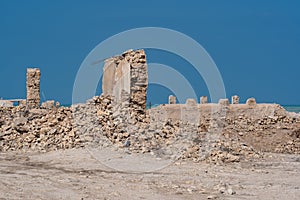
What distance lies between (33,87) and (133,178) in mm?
18737

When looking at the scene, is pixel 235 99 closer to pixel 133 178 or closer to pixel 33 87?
pixel 33 87

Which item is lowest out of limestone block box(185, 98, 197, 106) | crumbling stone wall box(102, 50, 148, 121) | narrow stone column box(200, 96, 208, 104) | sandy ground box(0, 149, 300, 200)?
sandy ground box(0, 149, 300, 200)

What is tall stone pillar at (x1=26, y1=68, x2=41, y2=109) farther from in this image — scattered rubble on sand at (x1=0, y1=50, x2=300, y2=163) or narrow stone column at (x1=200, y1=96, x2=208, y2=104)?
scattered rubble on sand at (x1=0, y1=50, x2=300, y2=163)

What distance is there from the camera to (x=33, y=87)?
26156mm

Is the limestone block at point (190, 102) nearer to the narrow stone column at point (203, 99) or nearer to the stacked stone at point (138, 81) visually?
the narrow stone column at point (203, 99)

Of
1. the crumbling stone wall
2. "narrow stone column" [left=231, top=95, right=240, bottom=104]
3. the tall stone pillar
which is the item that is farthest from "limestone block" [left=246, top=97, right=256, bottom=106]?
the crumbling stone wall

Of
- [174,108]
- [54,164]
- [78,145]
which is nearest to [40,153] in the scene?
[78,145]

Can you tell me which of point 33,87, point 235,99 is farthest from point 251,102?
point 33,87

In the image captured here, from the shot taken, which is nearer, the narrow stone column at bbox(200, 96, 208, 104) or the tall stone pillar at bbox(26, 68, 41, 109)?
the tall stone pillar at bbox(26, 68, 41, 109)

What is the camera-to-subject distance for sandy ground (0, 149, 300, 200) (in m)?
7.13

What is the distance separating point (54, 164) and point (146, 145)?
2.22 meters

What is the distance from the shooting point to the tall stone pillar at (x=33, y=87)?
25972mm

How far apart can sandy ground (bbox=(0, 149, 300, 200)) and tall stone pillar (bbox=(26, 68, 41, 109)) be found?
14.6 meters

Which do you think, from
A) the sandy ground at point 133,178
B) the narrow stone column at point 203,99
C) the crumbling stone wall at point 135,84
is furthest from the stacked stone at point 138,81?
the narrow stone column at point 203,99
